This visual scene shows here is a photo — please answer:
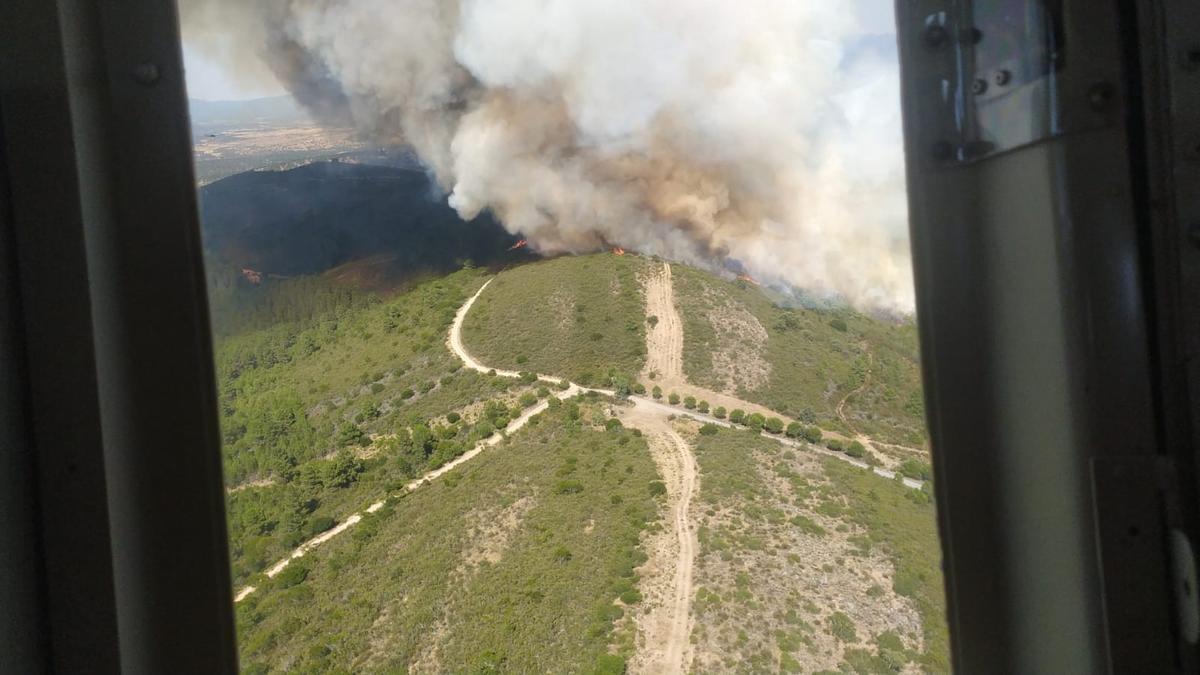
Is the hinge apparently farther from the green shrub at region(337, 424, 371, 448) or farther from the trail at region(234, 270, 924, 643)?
the green shrub at region(337, 424, 371, 448)

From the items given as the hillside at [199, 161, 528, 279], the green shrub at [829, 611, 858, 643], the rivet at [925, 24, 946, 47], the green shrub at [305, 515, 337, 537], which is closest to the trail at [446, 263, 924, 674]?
the hillside at [199, 161, 528, 279]

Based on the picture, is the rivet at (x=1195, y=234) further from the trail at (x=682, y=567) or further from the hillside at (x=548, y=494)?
the trail at (x=682, y=567)

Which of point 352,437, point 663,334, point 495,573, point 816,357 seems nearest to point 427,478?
point 352,437

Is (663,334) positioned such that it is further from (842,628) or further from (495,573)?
(842,628)

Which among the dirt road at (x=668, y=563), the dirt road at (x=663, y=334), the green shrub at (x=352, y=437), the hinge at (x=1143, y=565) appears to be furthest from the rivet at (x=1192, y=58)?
the green shrub at (x=352, y=437)

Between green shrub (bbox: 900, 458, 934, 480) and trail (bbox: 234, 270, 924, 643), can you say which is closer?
green shrub (bbox: 900, 458, 934, 480)

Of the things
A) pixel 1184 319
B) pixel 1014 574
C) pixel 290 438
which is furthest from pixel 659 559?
pixel 1184 319
